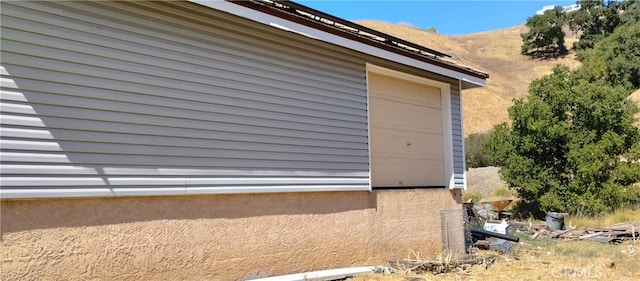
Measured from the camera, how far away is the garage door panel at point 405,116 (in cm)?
853

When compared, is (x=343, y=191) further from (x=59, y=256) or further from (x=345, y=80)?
(x=59, y=256)

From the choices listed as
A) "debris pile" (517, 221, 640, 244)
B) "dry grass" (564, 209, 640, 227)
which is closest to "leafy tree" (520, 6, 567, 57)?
"dry grass" (564, 209, 640, 227)

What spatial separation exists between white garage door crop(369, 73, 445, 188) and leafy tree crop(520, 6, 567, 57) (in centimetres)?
4891

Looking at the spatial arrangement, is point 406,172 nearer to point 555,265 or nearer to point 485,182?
point 555,265

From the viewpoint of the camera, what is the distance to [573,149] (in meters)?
15.4

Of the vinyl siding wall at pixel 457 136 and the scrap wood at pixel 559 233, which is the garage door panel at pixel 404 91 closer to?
the vinyl siding wall at pixel 457 136

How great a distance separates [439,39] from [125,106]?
57.0 m

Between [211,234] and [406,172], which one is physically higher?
[406,172]

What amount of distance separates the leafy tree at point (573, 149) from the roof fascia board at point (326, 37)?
7383 millimetres

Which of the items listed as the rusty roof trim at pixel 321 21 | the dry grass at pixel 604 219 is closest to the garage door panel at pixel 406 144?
the rusty roof trim at pixel 321 21

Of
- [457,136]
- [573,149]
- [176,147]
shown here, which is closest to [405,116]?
[457,136]

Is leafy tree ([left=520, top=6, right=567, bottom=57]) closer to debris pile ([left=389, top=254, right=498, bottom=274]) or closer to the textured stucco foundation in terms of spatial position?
debris pile ([left=389, top=254, right=498, bottom=274])

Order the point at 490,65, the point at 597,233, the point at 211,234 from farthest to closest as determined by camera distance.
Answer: the point at 490,65 → the point at 597,233 → the point at 211,234

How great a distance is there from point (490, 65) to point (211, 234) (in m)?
51.3
